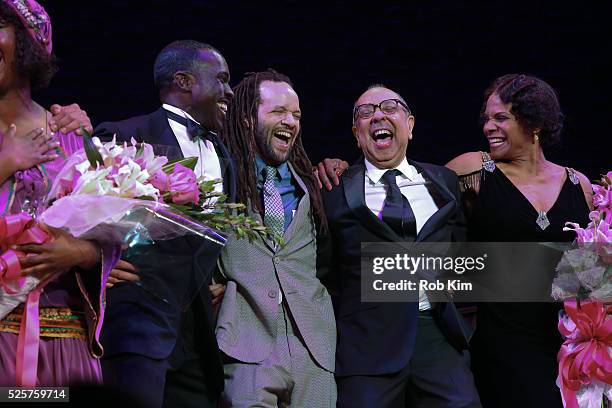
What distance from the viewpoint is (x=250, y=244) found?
3.29m

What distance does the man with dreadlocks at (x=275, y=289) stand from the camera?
3.16 m

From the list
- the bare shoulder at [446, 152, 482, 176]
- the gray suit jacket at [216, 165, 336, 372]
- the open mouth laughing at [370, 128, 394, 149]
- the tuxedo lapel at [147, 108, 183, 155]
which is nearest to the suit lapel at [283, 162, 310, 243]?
the gray suit jacket at [216, 165, 336, 372]

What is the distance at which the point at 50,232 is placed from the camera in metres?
2.24

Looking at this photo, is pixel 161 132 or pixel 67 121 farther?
pixel 161 132

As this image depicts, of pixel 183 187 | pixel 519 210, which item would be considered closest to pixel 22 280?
pixel 183 187

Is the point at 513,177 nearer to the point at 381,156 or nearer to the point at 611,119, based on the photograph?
the point at 381,156

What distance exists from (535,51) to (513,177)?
1196 mm

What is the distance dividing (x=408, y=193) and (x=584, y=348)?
2.86ft

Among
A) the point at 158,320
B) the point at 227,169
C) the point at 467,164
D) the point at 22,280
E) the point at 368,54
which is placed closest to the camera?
the point at 22,280

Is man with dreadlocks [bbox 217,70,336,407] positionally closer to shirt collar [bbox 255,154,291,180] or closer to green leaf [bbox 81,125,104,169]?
shirt collar [bbox 255,154,291,180]

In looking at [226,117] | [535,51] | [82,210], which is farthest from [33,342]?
[535,51]

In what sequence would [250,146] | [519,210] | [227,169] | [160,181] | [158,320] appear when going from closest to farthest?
[160,181] → [158,320] → [227,169] → [250,146] → [519,210]

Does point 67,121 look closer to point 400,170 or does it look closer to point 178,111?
point 178,111

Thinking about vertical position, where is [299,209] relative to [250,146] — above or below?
below
